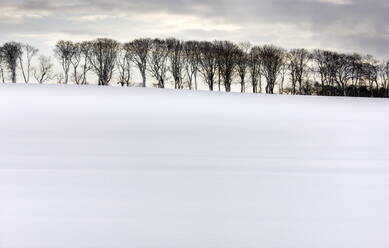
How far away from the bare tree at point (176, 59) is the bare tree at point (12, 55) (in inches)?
475

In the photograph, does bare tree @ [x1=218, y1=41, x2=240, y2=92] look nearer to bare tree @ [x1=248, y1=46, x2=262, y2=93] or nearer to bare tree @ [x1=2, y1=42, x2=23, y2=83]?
bare tree @ [x1=248, y1=46, x2=262, y2=93]

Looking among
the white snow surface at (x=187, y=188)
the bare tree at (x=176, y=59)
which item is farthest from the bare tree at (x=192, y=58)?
the white snow surface at (x=187, y=188)

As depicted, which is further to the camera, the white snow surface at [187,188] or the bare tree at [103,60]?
the bare tree at [103,60]

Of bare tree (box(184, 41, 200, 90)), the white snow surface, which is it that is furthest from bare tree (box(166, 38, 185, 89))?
the white snow surface

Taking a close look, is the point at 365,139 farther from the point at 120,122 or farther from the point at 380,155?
the point at 120,122

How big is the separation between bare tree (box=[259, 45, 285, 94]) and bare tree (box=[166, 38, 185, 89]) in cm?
682

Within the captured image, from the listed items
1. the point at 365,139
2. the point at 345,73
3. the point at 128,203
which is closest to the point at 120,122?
the point at 365,139

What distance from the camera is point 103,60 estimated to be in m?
40.9

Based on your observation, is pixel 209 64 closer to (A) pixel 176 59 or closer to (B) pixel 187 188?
(A) pixel 176 59

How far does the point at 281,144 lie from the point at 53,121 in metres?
3.73

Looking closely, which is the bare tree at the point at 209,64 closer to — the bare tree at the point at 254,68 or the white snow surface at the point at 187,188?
the bare tree at the point at 254,68

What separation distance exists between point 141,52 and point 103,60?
3314 millimetres

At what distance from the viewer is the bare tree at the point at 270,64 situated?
135 ft

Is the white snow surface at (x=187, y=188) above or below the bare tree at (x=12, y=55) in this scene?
below
